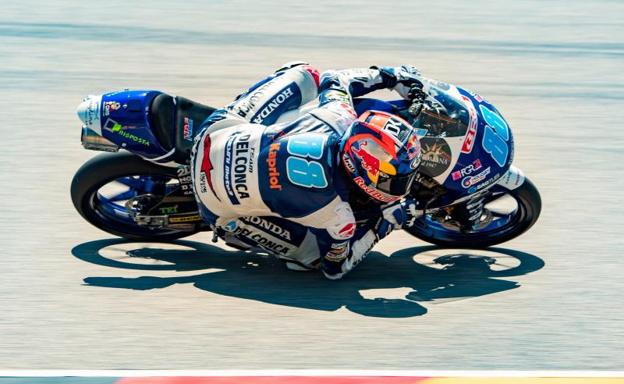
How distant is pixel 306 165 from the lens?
19.6ft

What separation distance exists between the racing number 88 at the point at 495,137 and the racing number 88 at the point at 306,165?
1069 millimetres

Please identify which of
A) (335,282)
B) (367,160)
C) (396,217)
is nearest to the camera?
A: (367,160)

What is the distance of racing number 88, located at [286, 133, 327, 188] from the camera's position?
19.6 feet

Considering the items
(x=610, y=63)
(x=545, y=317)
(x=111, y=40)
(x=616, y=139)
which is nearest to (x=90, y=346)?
(x=545, y=317)

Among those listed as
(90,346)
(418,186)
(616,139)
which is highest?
(616,139)

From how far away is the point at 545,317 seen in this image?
5.95 m

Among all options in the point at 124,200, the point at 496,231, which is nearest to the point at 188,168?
the point at 124,200

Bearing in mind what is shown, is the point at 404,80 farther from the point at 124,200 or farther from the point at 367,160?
the point at 124,200

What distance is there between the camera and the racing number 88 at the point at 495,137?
6461 millimetres

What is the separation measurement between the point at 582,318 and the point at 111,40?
22.8 ft

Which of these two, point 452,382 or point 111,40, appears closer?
point 452,382

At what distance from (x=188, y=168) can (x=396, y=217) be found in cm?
136

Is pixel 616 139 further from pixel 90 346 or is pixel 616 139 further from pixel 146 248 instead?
pixel 90 346

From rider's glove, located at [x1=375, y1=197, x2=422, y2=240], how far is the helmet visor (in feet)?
0.62
